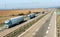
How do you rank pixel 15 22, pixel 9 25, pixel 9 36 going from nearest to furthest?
pixel 9 36 → pixel 9 25 → pixel 15 22

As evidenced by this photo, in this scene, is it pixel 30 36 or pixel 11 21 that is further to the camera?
pixel 11 21

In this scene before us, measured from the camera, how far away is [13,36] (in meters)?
24.0

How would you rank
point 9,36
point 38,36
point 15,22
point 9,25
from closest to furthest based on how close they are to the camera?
point 9,36 < point 38,36 < point 9,25 < point 15,22

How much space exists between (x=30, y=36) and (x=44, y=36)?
1998mm

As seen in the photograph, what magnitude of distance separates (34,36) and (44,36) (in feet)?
4.62

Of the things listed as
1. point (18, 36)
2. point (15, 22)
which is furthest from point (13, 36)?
point (15, 22)

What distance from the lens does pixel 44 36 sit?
24734mm

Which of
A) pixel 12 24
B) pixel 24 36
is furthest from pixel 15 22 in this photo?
pixel 24 36

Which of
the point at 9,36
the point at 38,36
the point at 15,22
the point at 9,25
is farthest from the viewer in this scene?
the point at 15,22

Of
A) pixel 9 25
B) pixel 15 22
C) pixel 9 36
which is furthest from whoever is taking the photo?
pixel 15 22

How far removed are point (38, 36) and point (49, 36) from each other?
5.19 ft

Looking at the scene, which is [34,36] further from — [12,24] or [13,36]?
[12,24]

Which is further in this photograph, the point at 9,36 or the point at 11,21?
the point at 11,21

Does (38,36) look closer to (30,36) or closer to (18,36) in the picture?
(30,36)
